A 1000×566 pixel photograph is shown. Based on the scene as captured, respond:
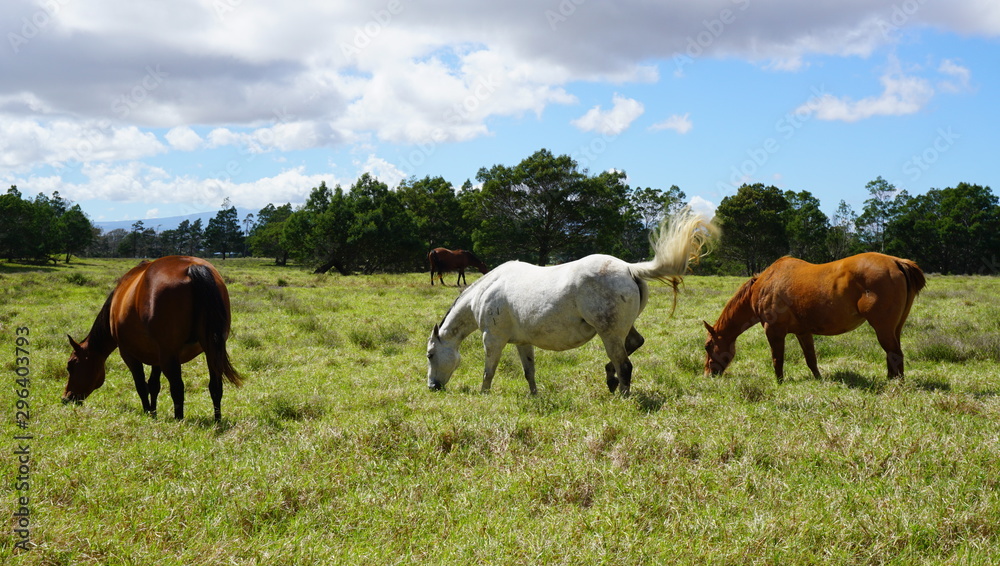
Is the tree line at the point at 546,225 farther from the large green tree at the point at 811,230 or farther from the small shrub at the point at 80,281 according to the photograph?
the small shrub at the point at 80,281

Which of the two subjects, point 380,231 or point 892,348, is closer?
point 892,348

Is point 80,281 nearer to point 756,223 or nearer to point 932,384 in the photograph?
point 932,384

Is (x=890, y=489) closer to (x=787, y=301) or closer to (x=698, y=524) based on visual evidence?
(x=698, y=524)

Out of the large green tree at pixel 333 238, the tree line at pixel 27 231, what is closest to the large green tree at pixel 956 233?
the large green tree at pixel 333 238

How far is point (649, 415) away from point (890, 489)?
2.21 m

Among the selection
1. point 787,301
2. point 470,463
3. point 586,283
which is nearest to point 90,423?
point 470,463

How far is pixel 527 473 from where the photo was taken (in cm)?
440

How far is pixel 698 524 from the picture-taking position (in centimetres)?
358

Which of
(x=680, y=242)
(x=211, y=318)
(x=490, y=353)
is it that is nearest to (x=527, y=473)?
(x=680, y=242)

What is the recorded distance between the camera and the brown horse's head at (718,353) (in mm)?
8930

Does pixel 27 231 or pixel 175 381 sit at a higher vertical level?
pixel 27 231

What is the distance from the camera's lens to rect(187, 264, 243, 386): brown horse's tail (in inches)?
247

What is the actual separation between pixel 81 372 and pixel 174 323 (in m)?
2.21

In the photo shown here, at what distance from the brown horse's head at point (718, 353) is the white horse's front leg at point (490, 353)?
10.5 ft
